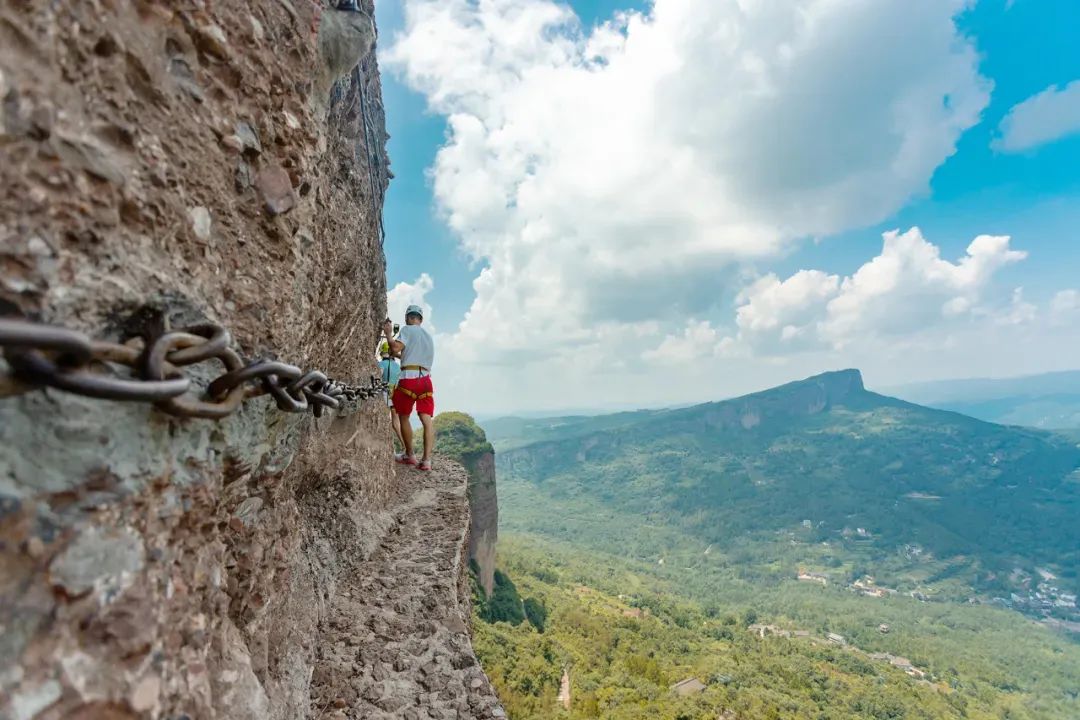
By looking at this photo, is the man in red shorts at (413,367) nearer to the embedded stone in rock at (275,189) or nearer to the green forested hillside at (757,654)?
the embedded stone in rock at (275,189)

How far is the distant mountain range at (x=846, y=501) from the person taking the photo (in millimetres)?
127625

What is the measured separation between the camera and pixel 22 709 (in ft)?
3.14

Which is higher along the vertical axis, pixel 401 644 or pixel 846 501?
pixel 401 644

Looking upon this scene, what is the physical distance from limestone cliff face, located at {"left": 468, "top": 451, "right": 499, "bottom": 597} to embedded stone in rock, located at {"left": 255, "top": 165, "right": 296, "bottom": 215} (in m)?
39.6

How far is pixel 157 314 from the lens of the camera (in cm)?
140

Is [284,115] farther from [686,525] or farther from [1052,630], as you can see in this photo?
[686,525]

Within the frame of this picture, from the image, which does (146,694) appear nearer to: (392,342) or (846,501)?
(392,342)

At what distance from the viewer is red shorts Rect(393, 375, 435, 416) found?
778 cm

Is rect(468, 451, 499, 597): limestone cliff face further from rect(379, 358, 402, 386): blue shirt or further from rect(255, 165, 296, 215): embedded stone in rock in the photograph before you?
rect(255, 165, 296, 215): embedded stone in rock

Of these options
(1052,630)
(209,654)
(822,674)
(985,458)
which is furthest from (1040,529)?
(209,654)

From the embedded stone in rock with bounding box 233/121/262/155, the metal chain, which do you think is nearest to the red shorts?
the embedded stone in rock with bounding box 233/121/262/155

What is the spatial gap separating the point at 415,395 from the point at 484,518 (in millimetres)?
37943

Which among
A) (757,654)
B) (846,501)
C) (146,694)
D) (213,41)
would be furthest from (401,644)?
(846,501)

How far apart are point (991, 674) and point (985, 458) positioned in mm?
133394
